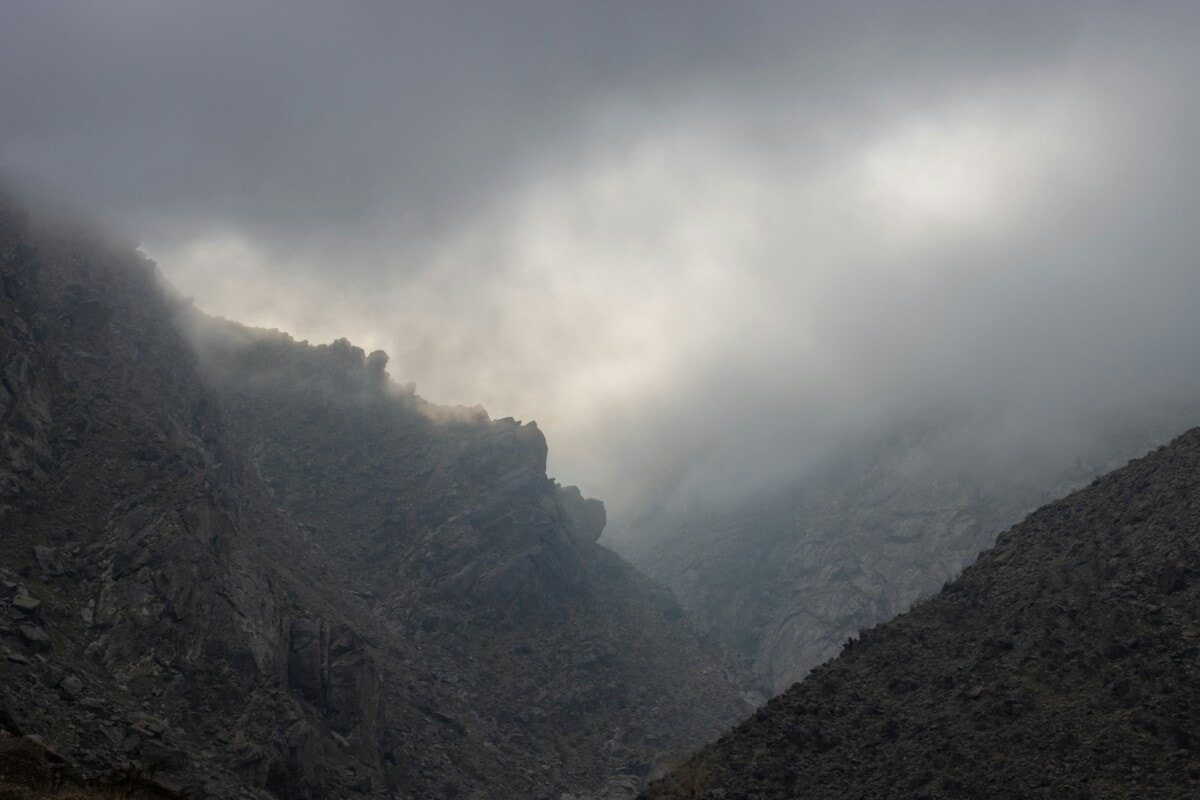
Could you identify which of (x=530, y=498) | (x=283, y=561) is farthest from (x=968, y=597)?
(x=530, y=498)

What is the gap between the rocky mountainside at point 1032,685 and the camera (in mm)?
37000

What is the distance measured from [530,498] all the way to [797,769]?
78.7 metres

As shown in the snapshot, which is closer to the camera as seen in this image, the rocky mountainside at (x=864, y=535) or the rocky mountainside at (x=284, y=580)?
the rocky mountainside at (x=284, y=580)

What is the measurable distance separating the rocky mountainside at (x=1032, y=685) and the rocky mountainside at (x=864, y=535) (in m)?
92.4

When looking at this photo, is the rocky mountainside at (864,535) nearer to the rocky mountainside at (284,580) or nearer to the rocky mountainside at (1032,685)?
the rocky mountainside at (284,580)

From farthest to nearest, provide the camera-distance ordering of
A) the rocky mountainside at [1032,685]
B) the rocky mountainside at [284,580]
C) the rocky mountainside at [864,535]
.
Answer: the rocky mountainside at [864,535]
the rocky mountainside at [284,580]
the rocky mountainside at [1032,685]

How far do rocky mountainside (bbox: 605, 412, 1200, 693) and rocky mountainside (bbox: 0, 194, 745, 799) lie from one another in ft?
112

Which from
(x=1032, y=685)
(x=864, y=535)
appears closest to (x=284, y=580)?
(x=1032, y=685)

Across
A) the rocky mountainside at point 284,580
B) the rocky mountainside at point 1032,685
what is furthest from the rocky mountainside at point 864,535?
the rocky mountainside at point 1032,685

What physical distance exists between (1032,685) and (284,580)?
6086cm

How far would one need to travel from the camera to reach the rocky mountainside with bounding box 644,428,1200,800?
37000mm

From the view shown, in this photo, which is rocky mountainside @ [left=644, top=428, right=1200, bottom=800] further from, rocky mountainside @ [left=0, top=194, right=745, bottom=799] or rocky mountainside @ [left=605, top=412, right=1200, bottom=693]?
rocky mountainside @ [left=605, top=412, right=1200, bottom=693]

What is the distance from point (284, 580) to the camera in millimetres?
74750

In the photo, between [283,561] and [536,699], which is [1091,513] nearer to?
[536,699]
